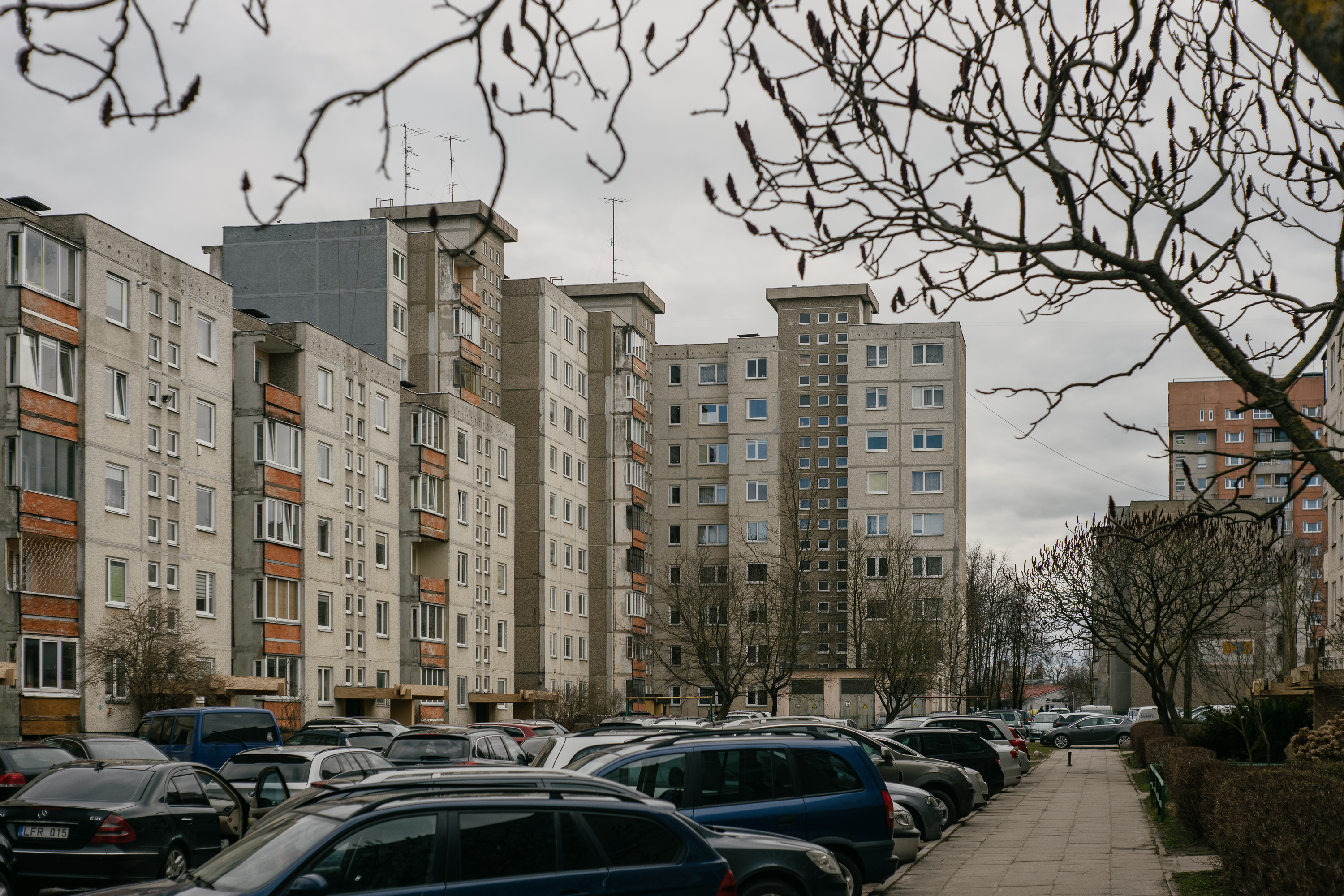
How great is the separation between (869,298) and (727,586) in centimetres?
4435

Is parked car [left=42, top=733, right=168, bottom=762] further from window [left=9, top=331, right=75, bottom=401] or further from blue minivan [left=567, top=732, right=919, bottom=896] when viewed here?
window [left=9, top=331, right=75, bottom=401]

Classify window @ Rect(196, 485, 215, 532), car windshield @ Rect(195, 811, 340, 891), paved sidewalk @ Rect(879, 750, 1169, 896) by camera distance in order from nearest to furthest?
1. car windshield @ Rect(195, 811, 340, 891)
2. paved sidewalk @ Rect(879, 750, 1169, 896)
3. window @ Rect(196, 485, 215, 532)

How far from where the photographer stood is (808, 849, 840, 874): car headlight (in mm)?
11438

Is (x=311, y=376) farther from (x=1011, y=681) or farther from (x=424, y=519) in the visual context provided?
(x=1011, y=681)

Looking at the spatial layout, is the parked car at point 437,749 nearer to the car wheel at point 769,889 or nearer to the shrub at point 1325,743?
the shrub at point 1325,743

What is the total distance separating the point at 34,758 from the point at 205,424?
82.4ft

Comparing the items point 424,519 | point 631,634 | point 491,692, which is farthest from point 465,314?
point 631,634

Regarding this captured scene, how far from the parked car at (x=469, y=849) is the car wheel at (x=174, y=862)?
7672 millimetres

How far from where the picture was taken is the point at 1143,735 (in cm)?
4641

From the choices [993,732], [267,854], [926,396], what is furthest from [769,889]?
[926,396]

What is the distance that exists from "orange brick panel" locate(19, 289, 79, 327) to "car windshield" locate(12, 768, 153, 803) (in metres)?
24.8

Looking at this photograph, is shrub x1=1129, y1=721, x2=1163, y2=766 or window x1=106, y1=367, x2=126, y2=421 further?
shrub x1=1129, y1=721, x2=1163, y2=766

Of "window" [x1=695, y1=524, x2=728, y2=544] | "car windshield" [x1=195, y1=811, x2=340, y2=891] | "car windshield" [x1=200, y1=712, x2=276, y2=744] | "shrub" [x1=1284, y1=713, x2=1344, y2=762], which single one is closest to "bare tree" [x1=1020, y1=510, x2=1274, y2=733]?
"shrub" [x1=1284, y1=713, x2=1344, y2=762]

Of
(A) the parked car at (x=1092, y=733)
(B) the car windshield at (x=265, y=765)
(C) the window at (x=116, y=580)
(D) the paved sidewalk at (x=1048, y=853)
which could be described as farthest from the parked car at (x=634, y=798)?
(A) the parked car at (x=1092, y=733)
